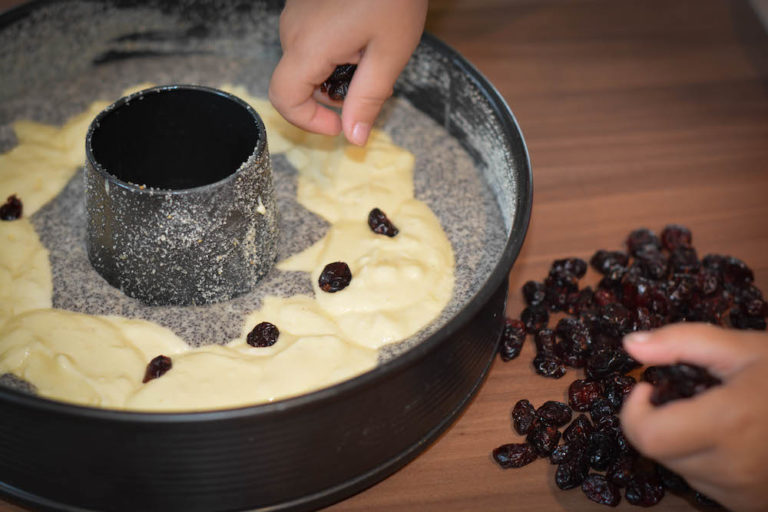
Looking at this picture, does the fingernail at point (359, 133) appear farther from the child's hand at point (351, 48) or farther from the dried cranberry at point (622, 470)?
the dried cranberry at point (622, 470)

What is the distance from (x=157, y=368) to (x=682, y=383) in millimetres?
682

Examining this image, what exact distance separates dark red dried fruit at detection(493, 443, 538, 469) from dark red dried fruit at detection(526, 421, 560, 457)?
0.04ft

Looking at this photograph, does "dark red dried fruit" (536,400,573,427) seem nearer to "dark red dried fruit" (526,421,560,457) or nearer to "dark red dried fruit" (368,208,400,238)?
"dark red dried fruit" (526,421,560,457)

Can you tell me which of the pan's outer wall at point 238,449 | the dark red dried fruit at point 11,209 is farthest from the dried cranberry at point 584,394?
the dark red dried fruit at point 11,209

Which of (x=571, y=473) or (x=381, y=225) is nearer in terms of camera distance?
(x=571, y=473)

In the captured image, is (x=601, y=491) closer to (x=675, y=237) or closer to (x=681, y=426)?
(x=681, y=426)

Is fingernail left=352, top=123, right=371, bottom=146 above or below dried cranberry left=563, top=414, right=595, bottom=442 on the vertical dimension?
above

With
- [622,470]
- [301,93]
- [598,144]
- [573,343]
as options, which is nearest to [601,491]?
[622,470]

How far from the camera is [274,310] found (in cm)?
127

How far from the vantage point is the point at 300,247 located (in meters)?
1.39

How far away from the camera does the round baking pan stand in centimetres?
94

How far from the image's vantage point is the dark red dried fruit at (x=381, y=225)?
136 centimetres

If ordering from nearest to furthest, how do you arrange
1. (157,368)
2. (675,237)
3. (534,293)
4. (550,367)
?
(157,368) → (550,367) → (534,293) → (675,237)

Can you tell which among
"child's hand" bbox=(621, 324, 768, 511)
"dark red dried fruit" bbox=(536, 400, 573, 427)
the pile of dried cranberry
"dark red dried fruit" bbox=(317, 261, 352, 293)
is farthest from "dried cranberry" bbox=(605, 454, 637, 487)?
"dark red dried fruit" bbox=(317, 261, 352, 293)
